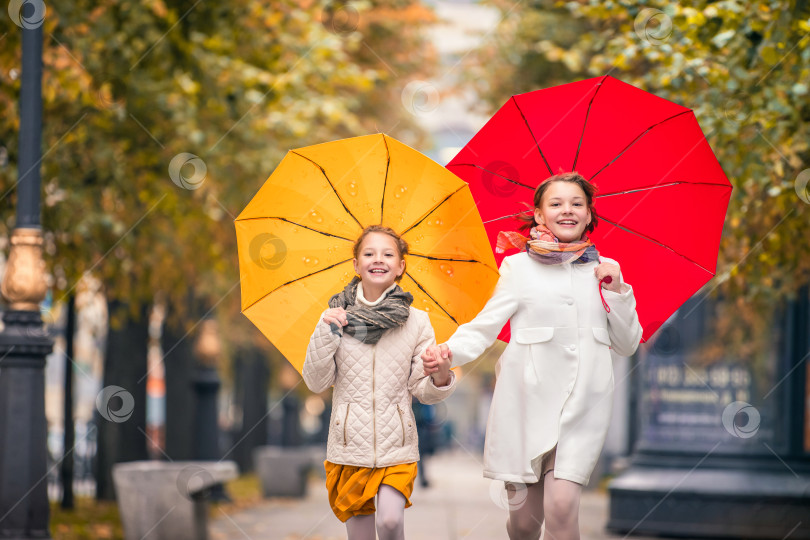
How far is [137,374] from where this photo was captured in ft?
46.8

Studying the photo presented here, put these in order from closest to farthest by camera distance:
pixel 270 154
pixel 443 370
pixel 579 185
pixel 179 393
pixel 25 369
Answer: pixel 443 370 < pixel 579 185 < pixel 25 369 < pixel 270 154 < pixel 179 393

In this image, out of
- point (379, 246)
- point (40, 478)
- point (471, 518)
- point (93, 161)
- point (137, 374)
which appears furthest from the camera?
point (137, 374)

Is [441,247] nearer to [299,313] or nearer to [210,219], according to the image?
[299,313]

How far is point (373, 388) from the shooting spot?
15.0 feet

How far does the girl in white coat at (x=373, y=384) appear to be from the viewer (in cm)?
449

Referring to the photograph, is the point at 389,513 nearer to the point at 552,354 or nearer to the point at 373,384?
the point at 373,384

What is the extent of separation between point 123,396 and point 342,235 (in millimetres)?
10441

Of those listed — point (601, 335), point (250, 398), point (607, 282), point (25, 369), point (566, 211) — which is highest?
point (566, 211)

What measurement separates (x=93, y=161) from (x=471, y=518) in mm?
6140

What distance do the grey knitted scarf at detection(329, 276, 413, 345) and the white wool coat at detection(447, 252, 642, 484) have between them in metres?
0.28

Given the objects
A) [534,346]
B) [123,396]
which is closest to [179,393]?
[123,396]

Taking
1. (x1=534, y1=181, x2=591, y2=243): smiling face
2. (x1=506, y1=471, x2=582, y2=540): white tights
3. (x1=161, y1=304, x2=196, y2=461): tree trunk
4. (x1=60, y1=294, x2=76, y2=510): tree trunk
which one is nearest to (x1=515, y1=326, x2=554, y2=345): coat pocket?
(x1=534, y1=181, x2=591, y2=243): smiling face

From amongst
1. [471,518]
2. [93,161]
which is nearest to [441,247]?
[93,161]

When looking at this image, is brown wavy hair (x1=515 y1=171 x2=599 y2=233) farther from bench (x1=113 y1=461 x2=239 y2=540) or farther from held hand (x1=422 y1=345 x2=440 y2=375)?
bench (x1=113 y1=461 x2=239 y2=540)
